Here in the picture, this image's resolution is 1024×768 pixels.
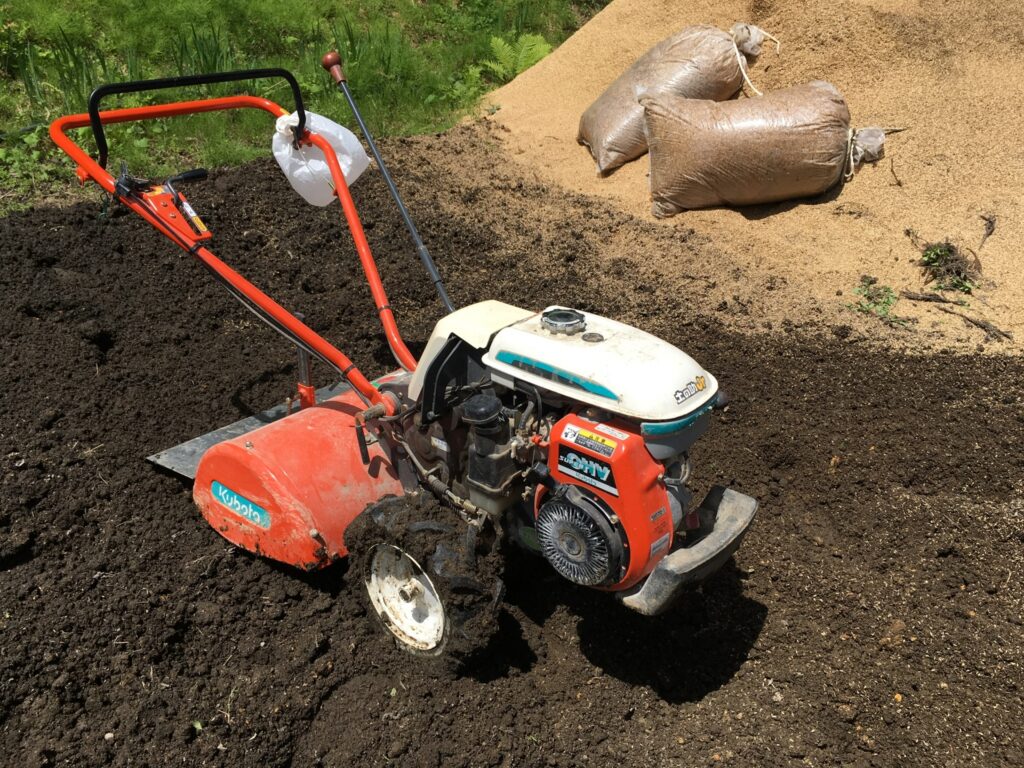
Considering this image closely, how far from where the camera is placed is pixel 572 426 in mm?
2672

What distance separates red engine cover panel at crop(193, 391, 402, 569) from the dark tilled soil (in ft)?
0.82

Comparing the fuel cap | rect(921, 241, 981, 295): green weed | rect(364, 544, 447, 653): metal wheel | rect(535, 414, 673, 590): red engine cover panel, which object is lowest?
rect(921, 241, 981, 295): green weed

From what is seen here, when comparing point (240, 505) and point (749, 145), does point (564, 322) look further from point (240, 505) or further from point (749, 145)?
point (749, 145)

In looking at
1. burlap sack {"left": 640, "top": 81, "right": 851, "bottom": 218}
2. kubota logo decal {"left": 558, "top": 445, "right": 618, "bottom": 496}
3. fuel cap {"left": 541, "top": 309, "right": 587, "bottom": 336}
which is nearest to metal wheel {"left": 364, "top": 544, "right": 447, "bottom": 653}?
kubota logo decal {"left": 558, "top": 445, "right": 618, "bottom": 496}

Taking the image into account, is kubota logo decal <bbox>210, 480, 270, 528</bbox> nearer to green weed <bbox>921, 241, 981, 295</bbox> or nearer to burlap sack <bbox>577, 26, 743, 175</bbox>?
green weed <bbox>921, 241, 981, 295</bbox>

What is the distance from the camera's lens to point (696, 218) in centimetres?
644

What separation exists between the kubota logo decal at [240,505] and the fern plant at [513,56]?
22.6ft

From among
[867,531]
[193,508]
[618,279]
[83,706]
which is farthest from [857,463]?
[83,706]

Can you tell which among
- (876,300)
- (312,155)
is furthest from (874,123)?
(312,155)

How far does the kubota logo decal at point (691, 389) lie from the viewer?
2.60 m

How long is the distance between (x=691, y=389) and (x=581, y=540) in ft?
1.83

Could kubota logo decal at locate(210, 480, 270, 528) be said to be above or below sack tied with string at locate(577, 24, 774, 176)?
above

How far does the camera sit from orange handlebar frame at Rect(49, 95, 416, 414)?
3.29m

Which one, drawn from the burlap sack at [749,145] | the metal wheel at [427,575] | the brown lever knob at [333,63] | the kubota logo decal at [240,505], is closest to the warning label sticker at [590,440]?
the metal wheel at [427,575]
